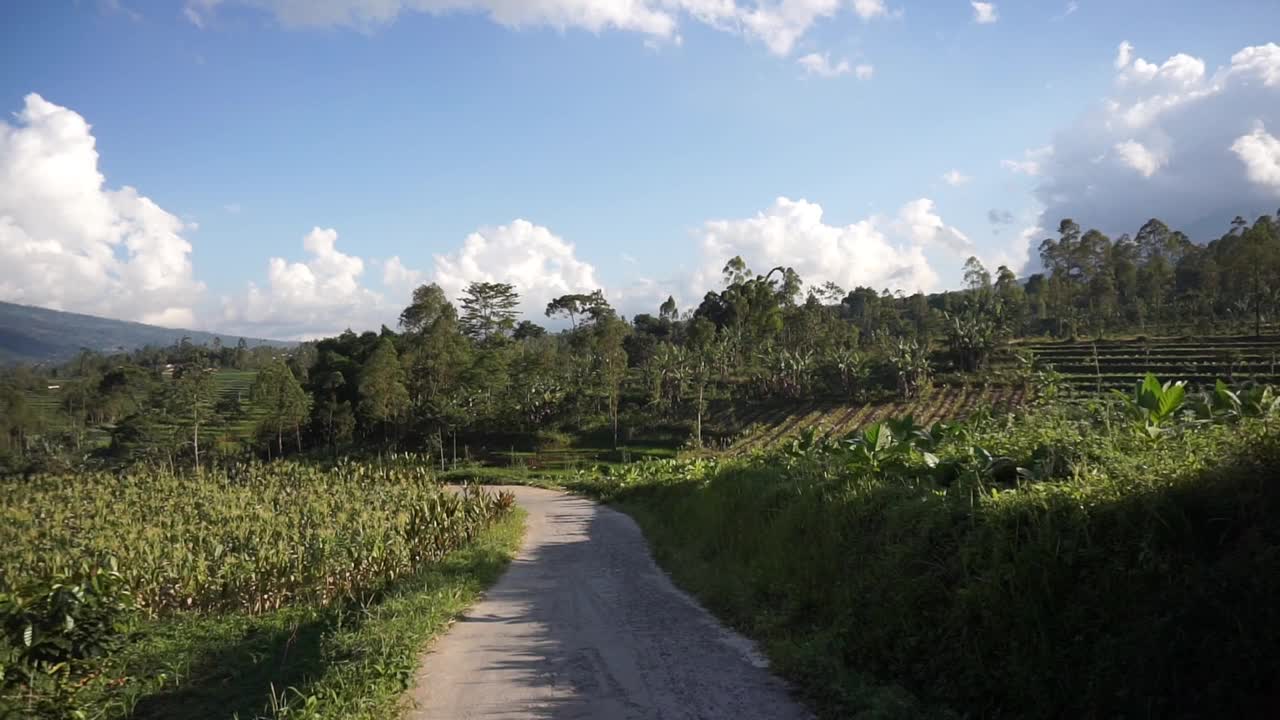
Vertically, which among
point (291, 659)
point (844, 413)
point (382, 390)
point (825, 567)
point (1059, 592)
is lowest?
point (291, 659)

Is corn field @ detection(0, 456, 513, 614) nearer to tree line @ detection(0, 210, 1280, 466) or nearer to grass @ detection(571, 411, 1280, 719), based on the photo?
grass @ detection(571, 411, 1280, 719)

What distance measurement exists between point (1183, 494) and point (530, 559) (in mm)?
8935

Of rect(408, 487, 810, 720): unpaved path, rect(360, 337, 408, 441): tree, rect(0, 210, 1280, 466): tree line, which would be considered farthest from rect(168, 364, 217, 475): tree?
rect(408, 487, 810, 720): unpaved path

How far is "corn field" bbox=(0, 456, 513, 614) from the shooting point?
32.5 feet

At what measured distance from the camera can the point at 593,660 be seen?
5840 mm

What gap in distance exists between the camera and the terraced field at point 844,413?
138 ft

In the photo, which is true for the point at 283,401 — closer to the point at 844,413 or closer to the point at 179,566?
the point at 844,413

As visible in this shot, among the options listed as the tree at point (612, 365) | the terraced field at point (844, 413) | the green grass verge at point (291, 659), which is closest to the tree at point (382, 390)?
the tree at point (612, 365)

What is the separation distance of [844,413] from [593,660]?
42790mm

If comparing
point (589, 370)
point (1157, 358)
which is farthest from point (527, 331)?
point (1157, 358)

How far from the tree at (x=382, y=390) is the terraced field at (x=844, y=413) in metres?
20.4

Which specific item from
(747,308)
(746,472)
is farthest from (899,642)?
(747,308)

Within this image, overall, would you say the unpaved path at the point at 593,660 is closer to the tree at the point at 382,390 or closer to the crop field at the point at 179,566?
the crop field at the point at 179,566

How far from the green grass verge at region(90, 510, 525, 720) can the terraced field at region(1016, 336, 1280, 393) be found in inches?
1489
